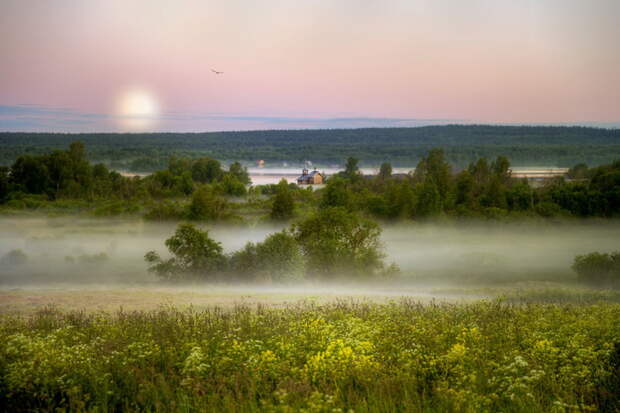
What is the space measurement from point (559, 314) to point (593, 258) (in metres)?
35.2

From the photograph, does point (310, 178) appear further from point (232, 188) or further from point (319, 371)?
point (319, 371)

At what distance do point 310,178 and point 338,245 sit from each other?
178ft

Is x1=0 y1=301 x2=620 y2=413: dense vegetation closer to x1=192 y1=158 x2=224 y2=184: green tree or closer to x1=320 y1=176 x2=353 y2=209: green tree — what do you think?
x1=320 y1=176 x2=353 y2=209: green tree

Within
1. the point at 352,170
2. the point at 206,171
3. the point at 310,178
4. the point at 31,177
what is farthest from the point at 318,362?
the point at 310,178

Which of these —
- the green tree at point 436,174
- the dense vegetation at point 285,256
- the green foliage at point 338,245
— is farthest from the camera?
the green tree at point 436,174

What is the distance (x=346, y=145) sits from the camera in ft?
383

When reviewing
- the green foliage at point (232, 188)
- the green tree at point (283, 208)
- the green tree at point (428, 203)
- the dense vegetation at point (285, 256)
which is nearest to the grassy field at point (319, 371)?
the dense vegetation at point (285, 256)

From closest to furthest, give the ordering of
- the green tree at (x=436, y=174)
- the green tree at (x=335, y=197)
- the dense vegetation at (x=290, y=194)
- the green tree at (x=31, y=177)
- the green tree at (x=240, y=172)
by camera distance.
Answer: the green tree at (x=335, y=197), the dense vegetation at (x=290, y=194), the green tree at (x=31, y=177), the green tree at (x=436, y=174), the green tree at (x=240, y=172)

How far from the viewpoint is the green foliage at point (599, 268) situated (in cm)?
3967

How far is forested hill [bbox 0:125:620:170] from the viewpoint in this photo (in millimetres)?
78125

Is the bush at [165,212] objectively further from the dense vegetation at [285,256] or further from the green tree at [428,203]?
the green tree at [428,203]

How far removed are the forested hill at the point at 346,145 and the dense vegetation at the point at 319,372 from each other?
65.2 meters

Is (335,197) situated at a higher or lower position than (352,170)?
lower

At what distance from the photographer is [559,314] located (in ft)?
42.7
